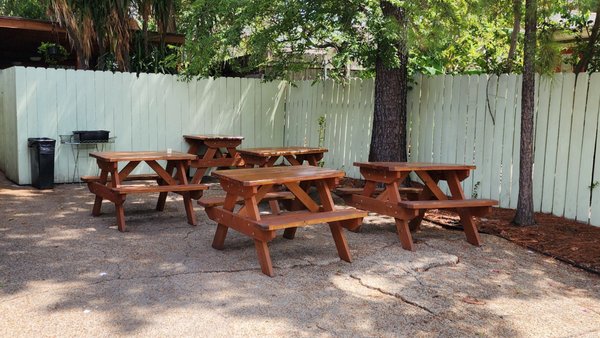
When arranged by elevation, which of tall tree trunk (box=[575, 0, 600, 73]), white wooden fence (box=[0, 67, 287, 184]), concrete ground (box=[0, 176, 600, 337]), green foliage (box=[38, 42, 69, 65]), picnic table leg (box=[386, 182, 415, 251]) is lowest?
concrete ground (box=[0, 176, 600, 337])

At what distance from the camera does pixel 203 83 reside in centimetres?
1054

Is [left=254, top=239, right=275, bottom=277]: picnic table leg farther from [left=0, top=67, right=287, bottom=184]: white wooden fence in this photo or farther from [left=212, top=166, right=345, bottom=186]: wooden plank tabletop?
[left=0, top=67, right=287, bottom=184]: white wooden fence

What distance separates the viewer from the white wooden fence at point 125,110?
351 inches

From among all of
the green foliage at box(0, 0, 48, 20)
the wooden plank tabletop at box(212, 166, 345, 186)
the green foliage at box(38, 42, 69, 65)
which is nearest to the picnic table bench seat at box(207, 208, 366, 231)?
the wooden plank tabletop at box(212, 166, 345, 186)

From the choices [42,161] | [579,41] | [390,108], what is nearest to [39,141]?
[42,161]

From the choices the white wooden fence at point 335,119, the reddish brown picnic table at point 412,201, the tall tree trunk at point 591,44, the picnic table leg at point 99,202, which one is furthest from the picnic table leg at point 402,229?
the picnic table leg at point 99,202

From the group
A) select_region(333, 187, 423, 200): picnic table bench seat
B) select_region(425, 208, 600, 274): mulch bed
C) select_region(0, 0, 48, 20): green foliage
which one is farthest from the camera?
select_region(0, 0, 48, 20): green foliage

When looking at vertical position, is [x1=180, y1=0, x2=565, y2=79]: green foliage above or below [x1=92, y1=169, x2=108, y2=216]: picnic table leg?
above

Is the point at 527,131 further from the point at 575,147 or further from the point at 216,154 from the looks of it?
the point at 216,154

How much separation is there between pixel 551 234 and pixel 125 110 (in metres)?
7.15

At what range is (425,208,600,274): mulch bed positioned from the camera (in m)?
5.17

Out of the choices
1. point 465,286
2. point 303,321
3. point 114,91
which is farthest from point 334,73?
point 303,321

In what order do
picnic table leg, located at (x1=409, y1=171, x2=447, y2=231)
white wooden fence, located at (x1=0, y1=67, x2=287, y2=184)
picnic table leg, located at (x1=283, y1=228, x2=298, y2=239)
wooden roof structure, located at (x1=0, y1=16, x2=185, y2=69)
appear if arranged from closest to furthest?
picnic table leg, located at (x1=283, y1=228, x2=298, y2=239), picnic table leg, located at (x1=409, y1=171, x2=447, y2=231), white wooden fence, located at (x1=0, y1=67, x2=287, y2=184), wooden roof structure, located at (x1=0, y1=16, x2=185, y2=69)

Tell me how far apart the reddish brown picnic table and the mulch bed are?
21.6 inches
